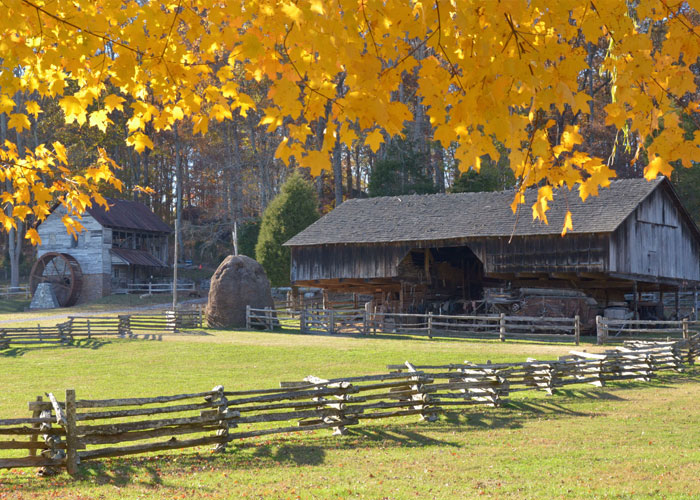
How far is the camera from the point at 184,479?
10.2 m

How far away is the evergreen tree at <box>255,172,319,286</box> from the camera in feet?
163

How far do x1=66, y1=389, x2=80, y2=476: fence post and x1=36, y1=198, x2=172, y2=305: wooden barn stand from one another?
1775 inches

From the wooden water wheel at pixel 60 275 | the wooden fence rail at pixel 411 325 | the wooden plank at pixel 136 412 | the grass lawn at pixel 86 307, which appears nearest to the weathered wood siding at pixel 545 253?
the wooden fence rail at pixel 411 325

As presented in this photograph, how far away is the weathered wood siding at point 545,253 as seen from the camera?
30766 mm

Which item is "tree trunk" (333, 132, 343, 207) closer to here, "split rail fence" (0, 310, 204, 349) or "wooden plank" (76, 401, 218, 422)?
"split rail fence" (0, 310, 204, 349)

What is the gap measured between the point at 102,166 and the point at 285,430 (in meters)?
5.86

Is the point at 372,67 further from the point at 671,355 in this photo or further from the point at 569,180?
the point at 671,355

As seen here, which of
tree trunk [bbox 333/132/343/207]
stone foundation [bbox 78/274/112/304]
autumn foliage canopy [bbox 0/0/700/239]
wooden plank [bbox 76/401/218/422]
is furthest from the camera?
tree trunk [bbox 333/132/343/207]

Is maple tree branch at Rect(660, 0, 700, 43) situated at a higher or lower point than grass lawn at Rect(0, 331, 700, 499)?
higher

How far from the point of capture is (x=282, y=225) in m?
49.3

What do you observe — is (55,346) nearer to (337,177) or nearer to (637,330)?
(637,330)

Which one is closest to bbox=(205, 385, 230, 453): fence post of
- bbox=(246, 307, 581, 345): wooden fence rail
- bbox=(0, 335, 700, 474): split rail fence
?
bbox=(0, 335, 700, 474): split rail fence

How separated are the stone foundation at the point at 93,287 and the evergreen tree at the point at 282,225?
12678 mm

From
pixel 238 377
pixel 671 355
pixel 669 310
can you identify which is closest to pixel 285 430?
pixel 238 377
